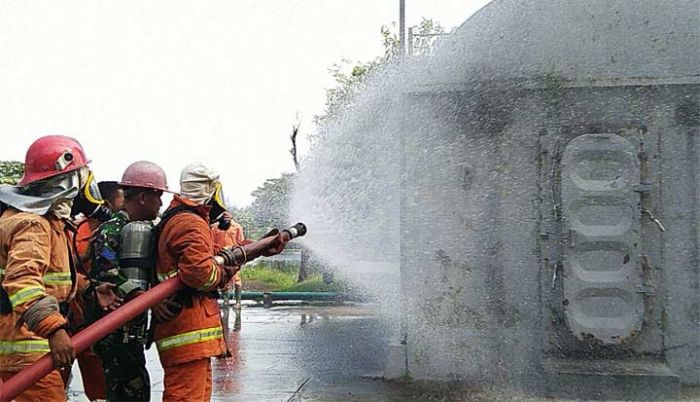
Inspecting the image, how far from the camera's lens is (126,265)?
4.14 metres

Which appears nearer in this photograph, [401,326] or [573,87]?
[573,87]

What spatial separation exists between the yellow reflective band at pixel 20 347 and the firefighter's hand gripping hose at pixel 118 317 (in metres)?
0.21

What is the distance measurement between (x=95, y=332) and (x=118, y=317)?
0.13m

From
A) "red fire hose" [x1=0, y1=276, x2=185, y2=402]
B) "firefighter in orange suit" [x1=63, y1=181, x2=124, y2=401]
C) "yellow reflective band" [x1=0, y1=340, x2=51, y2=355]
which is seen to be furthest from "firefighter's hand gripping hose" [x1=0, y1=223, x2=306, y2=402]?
"firefighter in orange suit" [x1=63, y1=181, x2=124, y2=401]

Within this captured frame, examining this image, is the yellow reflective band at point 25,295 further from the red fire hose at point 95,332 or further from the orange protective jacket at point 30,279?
the red fire hose at point 95,332

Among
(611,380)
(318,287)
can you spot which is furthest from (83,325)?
(318,287)

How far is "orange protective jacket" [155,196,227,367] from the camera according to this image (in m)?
3.89

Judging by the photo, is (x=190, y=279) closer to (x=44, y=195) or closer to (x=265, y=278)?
(x=44, y=195)

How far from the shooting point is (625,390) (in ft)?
18.7

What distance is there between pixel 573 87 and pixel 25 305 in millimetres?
4241

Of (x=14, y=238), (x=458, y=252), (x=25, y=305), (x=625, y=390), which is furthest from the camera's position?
(x=458, y=252)

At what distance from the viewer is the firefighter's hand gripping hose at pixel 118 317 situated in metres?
3.24

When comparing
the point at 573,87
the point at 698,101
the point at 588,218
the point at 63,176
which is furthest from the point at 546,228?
the point at 63,176

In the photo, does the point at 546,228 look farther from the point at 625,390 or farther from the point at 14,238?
the point at 14,238
